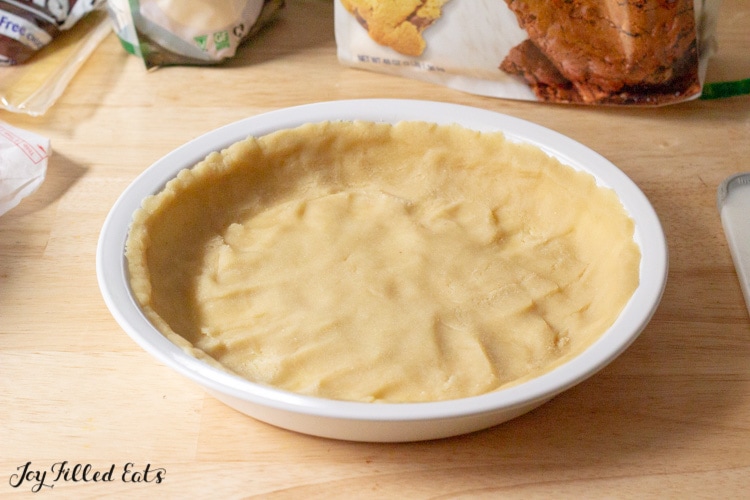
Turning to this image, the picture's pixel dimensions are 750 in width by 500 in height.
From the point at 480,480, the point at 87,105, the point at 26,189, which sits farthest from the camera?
the point at 87,105

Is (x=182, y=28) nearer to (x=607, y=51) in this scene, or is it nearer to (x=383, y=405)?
(x=607, y=51)

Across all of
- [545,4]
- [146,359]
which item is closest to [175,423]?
[146,359]

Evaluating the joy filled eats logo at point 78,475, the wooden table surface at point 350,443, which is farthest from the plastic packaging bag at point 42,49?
the joy filled eats logo at point 78,475

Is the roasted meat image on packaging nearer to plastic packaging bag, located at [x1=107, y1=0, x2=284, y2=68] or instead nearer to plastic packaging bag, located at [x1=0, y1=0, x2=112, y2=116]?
plastic packaging bag, located at [x1=107, y1=0, x2=284, y2=68]

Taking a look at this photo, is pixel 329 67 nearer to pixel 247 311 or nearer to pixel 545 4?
pixel 545 4

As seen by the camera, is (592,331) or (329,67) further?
(329,67)

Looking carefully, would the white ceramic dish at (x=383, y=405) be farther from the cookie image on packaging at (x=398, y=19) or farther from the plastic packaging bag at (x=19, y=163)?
the cookie image on packaging at (x=398, y=19)

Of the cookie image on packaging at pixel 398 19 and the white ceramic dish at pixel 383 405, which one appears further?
the cookie image on packaging at pixel 398 19
